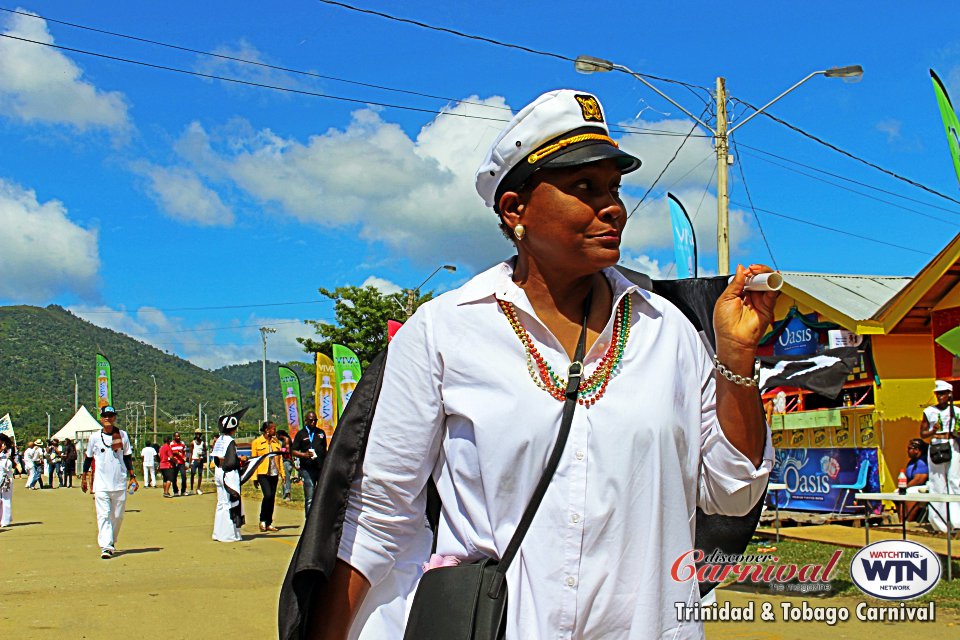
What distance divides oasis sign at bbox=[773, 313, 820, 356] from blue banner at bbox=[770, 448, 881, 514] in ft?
5.69

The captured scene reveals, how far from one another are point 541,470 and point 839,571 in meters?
9.16

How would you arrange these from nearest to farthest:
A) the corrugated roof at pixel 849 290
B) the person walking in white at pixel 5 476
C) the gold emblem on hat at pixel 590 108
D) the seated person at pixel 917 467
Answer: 1. the gold emblem on hat at pixel 590 108
2. the seated person at pixel 917 467
3. the corrugated roof at pixel 849 290
4. the person walking in white at pixel 5 476

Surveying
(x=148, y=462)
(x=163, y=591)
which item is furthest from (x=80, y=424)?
(x=163, y=591)

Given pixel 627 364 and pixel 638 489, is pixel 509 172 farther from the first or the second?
pixel 638 489

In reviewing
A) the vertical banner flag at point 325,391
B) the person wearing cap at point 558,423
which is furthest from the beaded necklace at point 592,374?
the vertical banner flag at point 325,391

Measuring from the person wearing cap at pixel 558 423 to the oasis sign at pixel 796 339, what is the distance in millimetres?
15165

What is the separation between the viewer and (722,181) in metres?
16.9

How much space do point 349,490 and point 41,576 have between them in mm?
10572

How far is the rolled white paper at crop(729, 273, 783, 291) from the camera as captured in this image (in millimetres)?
1883

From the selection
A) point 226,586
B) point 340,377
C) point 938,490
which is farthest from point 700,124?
point 226,586

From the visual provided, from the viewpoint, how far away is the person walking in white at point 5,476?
58.0 feet

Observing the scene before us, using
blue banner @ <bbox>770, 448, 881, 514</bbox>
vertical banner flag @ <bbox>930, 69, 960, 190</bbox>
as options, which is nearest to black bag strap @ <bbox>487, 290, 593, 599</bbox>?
vertical banner flag @ <bbox>930, 69, 960, 190</bbox>

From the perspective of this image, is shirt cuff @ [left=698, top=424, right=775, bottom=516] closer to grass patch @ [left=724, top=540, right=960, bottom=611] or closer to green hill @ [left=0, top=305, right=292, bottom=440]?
grass patch @ [left=724, top=540, right=960, bottom=611]

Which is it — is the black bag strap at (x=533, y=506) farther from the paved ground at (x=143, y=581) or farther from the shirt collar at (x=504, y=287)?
the paved ground at (x=143, y=581)
